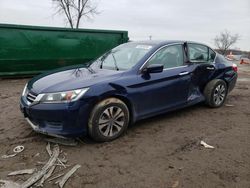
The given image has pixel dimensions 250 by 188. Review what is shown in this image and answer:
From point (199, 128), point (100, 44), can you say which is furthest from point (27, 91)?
point (100, 44)

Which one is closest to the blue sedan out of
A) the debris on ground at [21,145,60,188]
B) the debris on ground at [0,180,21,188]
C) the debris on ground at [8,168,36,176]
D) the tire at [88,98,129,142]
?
the tire at [88,98,129,142]

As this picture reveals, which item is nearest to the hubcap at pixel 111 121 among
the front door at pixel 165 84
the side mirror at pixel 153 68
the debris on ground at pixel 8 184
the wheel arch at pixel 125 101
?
the wheel arch at pixel 125 101

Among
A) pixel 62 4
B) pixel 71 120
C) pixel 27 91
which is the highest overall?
pixel 62 4

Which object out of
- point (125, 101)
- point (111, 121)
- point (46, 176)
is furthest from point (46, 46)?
point (46, 176)

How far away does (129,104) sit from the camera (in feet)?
14.5

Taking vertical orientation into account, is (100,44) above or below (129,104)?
above

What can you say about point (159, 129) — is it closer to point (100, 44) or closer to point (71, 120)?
point (71, 120)

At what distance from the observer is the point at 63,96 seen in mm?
3830

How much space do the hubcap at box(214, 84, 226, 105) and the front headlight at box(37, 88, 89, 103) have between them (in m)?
3.21

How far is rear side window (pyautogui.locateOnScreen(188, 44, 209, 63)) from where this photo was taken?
5541 millimetres

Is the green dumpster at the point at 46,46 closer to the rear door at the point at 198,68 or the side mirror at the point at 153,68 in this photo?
the rear door at the point at 198,68

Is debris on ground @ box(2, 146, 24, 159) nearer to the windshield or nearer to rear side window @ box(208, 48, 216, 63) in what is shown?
the windshield

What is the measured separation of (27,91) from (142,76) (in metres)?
1.77

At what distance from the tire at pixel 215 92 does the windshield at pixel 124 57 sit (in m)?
1.65
